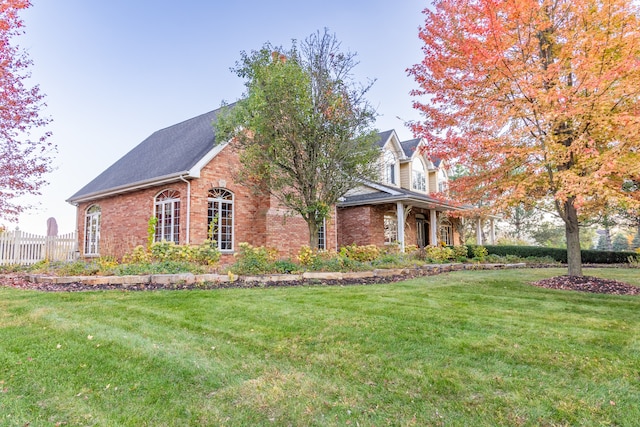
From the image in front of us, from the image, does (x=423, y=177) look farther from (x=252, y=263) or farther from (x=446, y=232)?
(x=252, y=263)

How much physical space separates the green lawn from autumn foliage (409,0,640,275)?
289 cm

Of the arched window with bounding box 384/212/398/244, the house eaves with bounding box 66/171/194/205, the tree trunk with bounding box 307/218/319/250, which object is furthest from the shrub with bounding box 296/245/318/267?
the arched window with bounding box 384/212/398/244

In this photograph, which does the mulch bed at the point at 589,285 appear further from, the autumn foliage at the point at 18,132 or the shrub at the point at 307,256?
the autumn foliage at the point at 18,132

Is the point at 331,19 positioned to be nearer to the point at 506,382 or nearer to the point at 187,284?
the point at 187,284

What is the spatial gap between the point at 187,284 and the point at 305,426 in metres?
6.02

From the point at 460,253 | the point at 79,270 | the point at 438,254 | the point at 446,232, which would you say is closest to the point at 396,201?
the point at 438,254

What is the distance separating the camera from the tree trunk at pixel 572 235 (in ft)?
27.9

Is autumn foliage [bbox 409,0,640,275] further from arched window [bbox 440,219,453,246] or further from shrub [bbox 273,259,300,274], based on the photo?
arched window [bbox 440,219,453,246]

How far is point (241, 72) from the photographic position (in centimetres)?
1089

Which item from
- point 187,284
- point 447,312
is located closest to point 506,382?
point 447,312

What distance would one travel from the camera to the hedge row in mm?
16844

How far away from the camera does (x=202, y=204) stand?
39.8 ft

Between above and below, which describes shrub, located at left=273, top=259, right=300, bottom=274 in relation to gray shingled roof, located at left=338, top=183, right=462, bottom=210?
below

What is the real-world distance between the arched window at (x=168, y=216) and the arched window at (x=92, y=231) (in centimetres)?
454
